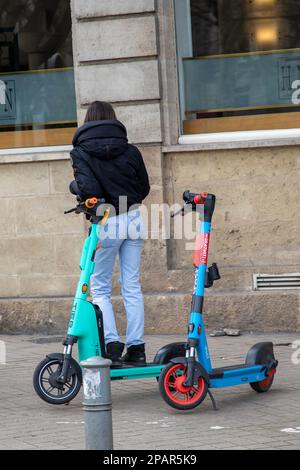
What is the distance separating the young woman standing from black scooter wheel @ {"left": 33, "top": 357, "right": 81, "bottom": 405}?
1.24ft

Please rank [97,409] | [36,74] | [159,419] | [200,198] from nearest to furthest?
[97,409], [159,419], [200,198], [36,74]

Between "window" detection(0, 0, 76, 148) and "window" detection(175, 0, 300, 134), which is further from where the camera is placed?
"window" detection(0, 0, 76, 148)

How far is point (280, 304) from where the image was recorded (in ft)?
34.2

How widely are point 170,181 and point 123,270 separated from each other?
3.13 metres

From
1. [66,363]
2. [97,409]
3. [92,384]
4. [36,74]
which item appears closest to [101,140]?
[66,363]

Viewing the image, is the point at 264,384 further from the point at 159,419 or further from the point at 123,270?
the point at 123,270

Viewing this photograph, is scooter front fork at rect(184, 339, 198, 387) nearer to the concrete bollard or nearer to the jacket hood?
the jacket hood

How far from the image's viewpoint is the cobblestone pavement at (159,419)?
627cm

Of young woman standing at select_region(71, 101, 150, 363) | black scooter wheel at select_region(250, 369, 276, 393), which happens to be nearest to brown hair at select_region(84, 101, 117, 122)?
Answer: young woman standing at select_region(71, 101, 150, 363)

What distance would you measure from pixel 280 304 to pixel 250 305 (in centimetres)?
29

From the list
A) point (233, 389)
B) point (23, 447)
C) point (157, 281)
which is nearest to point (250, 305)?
point (157, 281)

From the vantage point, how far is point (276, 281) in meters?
10.6

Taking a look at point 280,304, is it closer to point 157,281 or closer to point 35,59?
point 157,281

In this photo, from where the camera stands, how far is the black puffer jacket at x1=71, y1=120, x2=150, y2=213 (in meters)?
7.63
